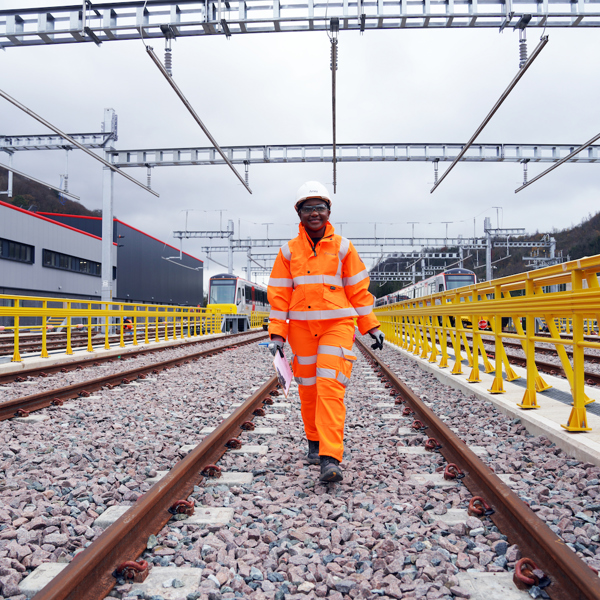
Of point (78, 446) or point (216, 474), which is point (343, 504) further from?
point (78, 446)

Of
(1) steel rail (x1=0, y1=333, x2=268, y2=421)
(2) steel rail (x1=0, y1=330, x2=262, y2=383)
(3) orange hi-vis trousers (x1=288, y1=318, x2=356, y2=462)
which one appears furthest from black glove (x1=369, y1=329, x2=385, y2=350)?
(2) steel rail (x1=0, y1=330, x2=262, y2=383)

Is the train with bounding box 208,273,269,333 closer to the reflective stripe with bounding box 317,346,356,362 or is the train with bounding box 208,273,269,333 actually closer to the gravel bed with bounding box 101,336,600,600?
the gravel bed with bounding box 101,336,600,600

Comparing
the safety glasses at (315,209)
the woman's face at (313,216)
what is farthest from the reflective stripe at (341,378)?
the safety glasses at (315,209)

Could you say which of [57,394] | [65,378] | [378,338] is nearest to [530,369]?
[378,338]

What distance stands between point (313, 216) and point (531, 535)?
2.23 meters

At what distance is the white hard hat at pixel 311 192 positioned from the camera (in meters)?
3.53

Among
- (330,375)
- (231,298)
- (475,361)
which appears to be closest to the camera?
(330,375)

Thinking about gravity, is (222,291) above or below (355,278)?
above

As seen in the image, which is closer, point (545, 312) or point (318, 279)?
point (318, 279)

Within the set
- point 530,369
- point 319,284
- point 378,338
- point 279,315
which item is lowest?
point 530,369

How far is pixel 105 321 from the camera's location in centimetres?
1633

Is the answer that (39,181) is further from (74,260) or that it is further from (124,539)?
(74,260)

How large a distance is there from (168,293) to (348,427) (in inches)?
2433

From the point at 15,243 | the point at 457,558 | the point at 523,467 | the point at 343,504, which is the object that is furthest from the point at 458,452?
the point at 15,243
